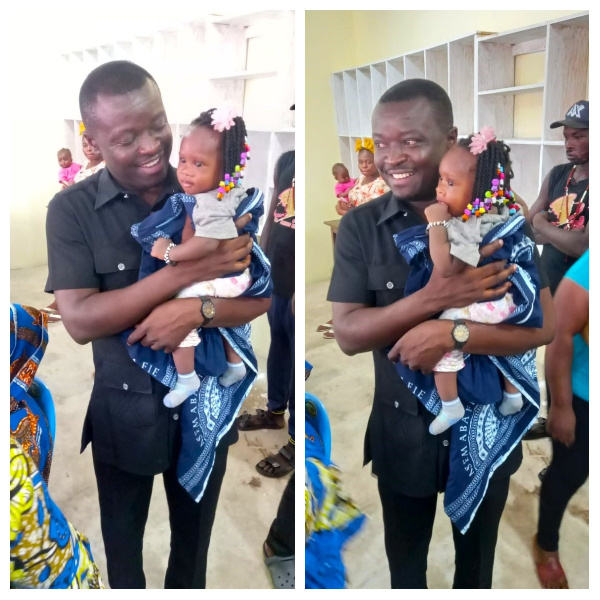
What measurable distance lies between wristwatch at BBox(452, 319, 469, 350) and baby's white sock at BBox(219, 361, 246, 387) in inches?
18.4

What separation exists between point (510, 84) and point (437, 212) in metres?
0.34

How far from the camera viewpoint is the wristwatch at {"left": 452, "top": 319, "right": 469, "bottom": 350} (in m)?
1.23

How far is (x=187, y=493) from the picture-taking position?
1345mm

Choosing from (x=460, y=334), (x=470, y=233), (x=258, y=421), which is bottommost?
(x=258, y=421)

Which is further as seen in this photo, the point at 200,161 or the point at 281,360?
the point at 281,360

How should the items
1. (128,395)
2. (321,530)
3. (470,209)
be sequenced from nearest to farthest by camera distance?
(470,209)
(128,395)
(321,530)

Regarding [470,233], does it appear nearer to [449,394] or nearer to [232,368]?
[449,394]

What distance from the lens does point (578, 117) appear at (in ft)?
4.18

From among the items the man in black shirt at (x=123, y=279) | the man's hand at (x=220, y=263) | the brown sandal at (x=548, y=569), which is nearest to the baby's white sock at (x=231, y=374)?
the man in black shirt at (x=123, y=279)

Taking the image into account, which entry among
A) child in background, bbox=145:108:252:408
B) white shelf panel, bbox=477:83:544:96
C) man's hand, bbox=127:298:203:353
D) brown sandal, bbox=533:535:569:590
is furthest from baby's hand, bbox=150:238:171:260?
brown sandal, bbox=533:535:569:590

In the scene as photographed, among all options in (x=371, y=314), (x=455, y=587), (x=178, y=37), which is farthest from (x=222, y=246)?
(x=455, y=587)

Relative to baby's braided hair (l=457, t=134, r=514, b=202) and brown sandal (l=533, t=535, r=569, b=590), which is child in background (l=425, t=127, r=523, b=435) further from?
brown sandal (l=533, t=535, r=569, b=590)

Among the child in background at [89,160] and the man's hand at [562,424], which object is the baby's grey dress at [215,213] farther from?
the man's hand at [562,424]

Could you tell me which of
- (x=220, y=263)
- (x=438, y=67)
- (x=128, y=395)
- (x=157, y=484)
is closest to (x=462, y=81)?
(x=438, y=67)
